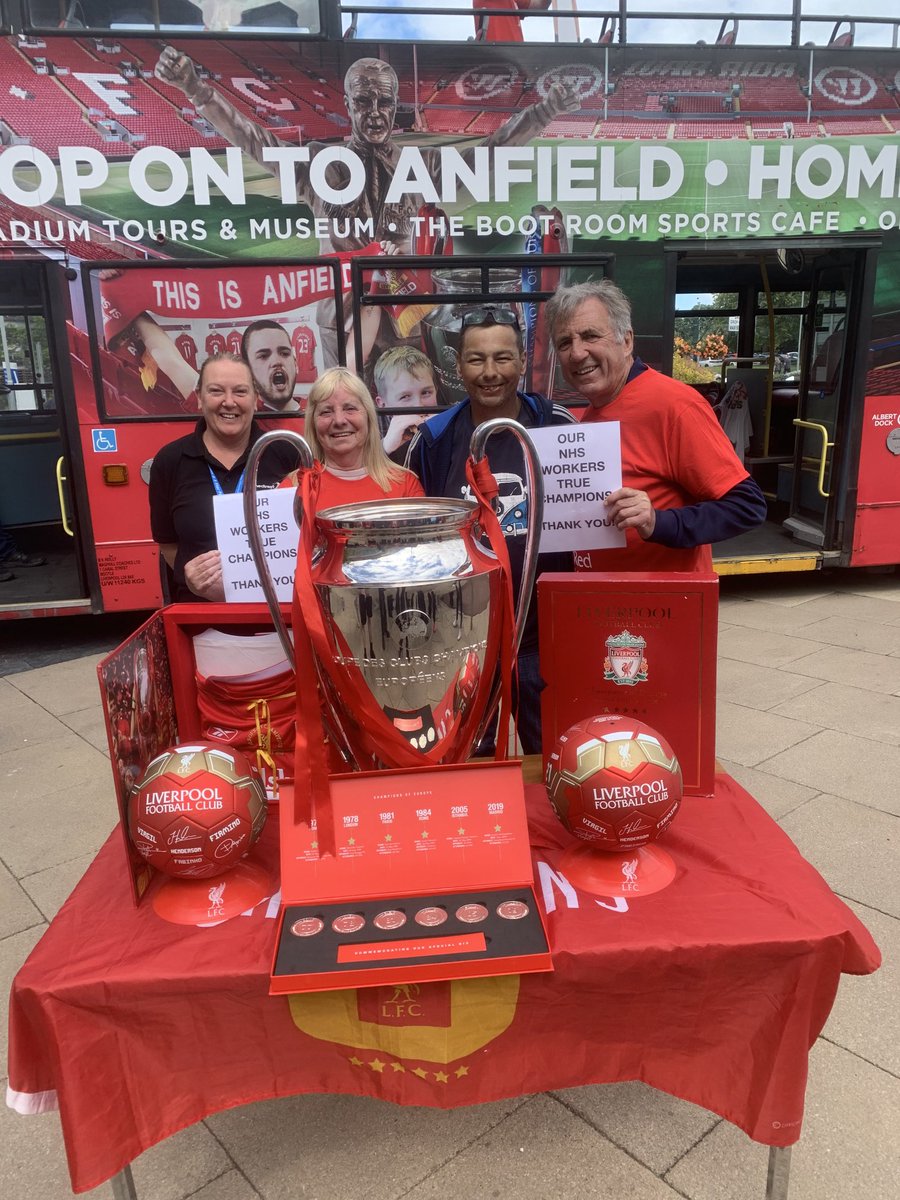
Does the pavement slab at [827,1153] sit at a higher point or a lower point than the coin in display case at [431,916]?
lower

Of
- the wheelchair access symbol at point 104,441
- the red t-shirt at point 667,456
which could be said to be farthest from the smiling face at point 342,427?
the wheelchair access symbol at point 104,441

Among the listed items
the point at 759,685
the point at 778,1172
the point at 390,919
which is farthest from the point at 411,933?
the point at 759,685

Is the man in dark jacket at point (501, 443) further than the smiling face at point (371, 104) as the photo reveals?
No

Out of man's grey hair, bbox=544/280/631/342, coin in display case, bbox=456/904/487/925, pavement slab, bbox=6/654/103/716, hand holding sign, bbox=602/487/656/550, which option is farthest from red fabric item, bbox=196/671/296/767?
pavement slab, bbox=6/654/103/716

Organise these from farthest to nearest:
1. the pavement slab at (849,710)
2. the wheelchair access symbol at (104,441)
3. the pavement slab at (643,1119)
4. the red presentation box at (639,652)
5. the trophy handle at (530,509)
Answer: the wheelchair access symbol at (104,441) → the pavement slab at (849,710) → the pavement slab at (643,1119) → the red presentation box at (639,652) → the trophy handle at (530,509)

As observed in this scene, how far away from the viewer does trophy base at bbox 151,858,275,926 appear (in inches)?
51.4

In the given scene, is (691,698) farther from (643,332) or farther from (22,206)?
(22,206)

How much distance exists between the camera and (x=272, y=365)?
4.41m

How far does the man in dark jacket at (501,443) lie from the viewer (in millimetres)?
1978

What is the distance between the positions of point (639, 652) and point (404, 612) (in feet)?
1.78

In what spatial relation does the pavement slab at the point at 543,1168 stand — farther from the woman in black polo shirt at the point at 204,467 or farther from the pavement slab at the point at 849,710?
the pavement slab at the point at 849,710

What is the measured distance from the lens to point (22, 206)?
409 centimetres

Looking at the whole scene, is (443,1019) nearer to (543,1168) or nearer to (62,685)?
(543,1168)

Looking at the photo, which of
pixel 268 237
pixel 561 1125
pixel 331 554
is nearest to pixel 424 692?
pixel 331 554
